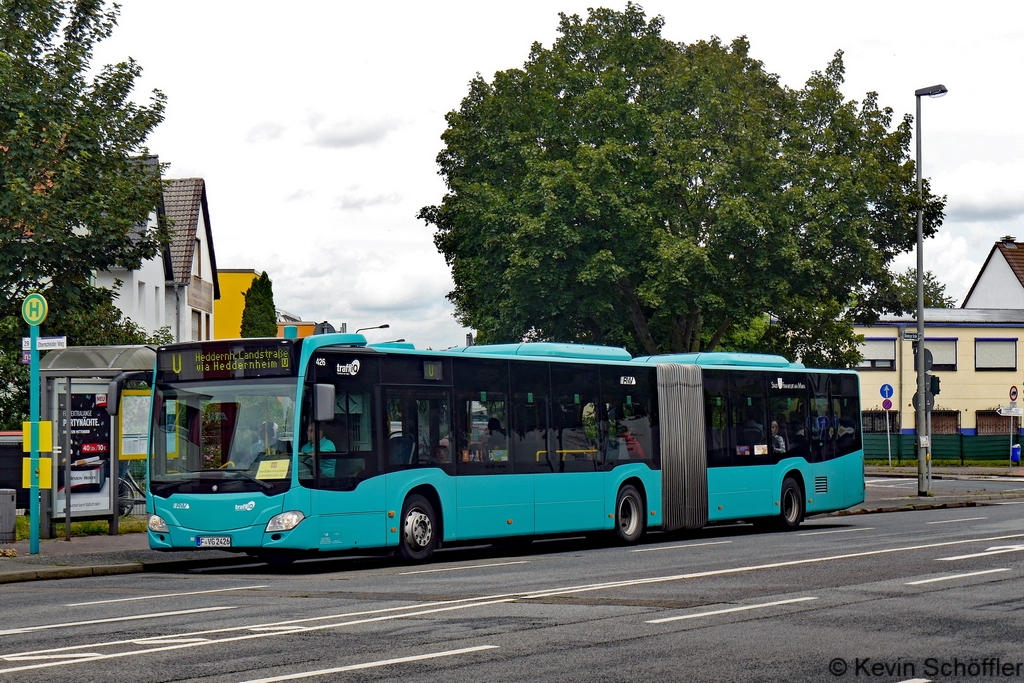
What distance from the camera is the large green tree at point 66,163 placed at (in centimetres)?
2088

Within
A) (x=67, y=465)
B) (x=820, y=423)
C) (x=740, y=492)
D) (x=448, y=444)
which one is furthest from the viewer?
(x=820, y=423)

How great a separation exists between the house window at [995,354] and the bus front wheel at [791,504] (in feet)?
158

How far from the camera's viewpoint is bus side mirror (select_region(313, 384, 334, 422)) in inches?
→ 626

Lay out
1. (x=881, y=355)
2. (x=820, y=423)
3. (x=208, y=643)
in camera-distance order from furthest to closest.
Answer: (x=881, y=355)
(x=820, y=423)
(x=208, y=643)

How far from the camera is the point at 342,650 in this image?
893 cm

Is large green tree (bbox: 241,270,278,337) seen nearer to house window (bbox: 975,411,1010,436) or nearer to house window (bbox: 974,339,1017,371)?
house window (bbox: 974,339,1017,371)

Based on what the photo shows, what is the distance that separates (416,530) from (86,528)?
714 centimetres

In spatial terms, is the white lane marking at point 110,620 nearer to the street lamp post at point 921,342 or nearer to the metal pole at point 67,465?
the metal pole at point 67,465

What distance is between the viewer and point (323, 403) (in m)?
15.9

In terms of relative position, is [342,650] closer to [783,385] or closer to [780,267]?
[783,385]

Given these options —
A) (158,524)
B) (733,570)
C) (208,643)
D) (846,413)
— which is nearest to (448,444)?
(158,524)

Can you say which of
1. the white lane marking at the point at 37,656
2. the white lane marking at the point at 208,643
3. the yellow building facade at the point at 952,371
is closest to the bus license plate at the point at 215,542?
the white lane marking at the point at 208,643

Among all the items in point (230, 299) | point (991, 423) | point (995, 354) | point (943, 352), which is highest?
point (230, 299)

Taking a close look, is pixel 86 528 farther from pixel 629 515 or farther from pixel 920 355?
pixel 920 355
